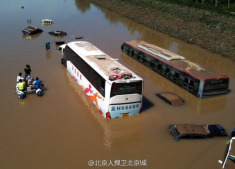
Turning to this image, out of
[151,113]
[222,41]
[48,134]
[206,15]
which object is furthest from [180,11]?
[48,134]

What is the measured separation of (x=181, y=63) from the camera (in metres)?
22.9

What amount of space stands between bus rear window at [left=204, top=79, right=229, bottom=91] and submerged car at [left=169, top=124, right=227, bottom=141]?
4483 millimetres

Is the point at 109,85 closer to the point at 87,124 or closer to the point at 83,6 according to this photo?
the point at 87,124

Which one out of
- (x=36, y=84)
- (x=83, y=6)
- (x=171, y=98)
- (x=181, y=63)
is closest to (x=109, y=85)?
(x=171, y=98)

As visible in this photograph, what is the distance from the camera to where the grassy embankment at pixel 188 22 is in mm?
34156

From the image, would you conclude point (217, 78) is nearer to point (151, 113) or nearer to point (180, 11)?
point (151, 113)

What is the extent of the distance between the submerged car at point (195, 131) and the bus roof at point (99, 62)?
3.93 m

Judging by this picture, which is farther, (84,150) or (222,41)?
(222,41)

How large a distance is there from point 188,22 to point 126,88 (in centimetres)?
3139

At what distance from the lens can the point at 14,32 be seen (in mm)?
39156

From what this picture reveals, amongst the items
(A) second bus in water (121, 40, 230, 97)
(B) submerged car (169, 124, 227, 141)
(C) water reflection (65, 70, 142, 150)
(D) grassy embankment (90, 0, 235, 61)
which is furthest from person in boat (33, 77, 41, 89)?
(D) grassy embankment (90, 0, 235, 61)

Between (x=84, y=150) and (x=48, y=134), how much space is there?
105 inches

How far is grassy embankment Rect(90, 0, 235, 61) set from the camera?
112 ft

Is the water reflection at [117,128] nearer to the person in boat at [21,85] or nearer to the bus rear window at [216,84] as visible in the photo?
the person in boat at [21,85]
